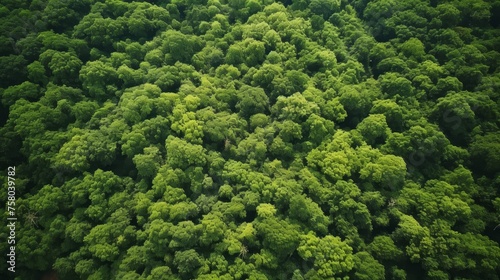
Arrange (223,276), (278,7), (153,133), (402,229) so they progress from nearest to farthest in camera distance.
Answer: (223,276) → (402,229) → (153,133) → (278,7)

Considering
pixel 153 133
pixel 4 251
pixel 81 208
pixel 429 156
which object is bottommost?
pixel 4 251

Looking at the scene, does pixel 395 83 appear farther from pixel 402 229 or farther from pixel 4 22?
pixel 4 22

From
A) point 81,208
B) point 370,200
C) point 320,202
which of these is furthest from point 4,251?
point 370,200

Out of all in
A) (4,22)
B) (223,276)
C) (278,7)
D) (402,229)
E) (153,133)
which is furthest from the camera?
(278,7)

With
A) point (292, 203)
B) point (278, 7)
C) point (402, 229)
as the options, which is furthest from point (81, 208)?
point (278, 7)

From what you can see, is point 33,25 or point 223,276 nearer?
point 223,276

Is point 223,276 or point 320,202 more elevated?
point 320,202

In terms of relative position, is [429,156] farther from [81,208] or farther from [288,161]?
[81,208]
